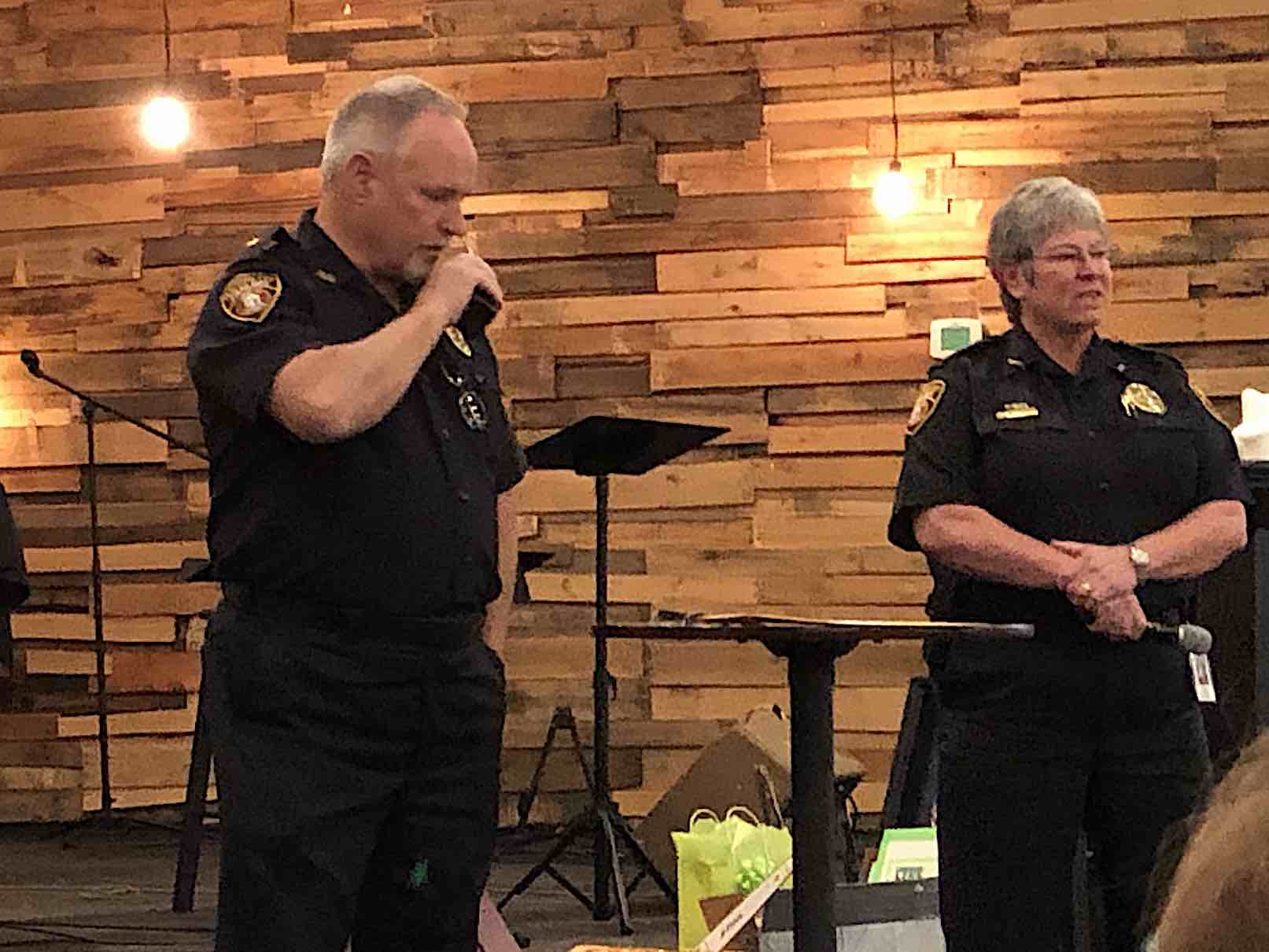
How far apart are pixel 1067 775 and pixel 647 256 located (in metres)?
3.49

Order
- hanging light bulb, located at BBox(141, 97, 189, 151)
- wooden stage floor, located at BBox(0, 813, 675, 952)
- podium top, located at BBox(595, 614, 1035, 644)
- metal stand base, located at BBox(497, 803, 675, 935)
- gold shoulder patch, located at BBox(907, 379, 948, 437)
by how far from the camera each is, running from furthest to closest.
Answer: hanging light bulb, located at BBox(141, 97, 189, 151) → metal stand base, located at BBox(497, 803, 675, 935) → wooden stage floor, located at BBox(0, 813, 675, 952) → gold shoulder patch, located at BBox(907, 379, 948, 437) → podium top, located at BBox(595, 614, 1035, 644)

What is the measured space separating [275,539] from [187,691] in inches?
154

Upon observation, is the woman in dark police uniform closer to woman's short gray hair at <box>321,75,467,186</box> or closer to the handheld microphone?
the handheld microphone

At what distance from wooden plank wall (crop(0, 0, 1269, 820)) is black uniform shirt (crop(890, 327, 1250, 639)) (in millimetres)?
2917

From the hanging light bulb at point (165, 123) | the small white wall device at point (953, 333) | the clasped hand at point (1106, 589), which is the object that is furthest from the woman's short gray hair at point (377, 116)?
the hanging light bulb at point (165, 123)

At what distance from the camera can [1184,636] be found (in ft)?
7.37

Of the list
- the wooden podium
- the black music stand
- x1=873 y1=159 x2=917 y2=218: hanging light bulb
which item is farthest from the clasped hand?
x1=873 y1=159 x2=917 y2=218: hanging light bulb

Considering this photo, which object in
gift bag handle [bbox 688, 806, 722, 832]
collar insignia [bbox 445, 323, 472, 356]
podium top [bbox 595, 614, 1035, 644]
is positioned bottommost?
gift bag handle [bbox 688, 806, 722, 832]

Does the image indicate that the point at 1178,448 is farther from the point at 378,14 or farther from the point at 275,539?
the point at 378,14

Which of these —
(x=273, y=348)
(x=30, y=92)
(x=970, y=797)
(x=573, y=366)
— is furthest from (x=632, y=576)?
(x=273, y=348)

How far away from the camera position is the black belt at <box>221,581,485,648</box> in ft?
6.90

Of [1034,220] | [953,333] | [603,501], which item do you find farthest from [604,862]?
[1034,220]

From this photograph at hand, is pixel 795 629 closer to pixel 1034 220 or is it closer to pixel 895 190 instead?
pixel 1034 220

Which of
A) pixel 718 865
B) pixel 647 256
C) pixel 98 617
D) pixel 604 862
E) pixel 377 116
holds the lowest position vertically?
pixel 604 862
